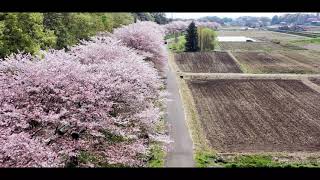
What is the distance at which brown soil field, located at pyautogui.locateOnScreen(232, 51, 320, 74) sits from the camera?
105 ft

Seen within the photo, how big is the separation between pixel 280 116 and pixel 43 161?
42.9ft

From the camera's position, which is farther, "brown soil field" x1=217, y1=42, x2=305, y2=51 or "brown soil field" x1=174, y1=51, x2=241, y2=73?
"brown soil field" x1=217, y1=42, x2=305, y2=51

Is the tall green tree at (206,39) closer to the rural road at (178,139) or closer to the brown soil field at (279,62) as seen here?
the brown soil field at (279,62)

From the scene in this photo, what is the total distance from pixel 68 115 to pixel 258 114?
11664 millimetres

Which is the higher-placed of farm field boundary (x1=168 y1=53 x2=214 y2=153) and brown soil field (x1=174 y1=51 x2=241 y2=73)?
farm field boundary (x1=168 y1=53 x2=214 y2=153)

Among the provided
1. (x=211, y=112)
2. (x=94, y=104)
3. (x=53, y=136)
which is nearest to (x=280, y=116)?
(x=211, y=112)

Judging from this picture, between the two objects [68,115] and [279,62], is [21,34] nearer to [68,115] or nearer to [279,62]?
[68,115]

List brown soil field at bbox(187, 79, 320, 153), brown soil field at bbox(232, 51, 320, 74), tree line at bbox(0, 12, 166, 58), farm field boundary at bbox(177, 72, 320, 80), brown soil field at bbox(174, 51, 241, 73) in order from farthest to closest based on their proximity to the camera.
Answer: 1. brown soil field at bbox(174, 51, 241, 73)
2. brown soil field at bbox(232, 51, 320, 74)
3. farm field boundary at bbox(177, 72, 320, 80)
4. tree line at bbox(0, 12, 166, 58)
5. brown soil field at bbox(187, 79, 320, 153)

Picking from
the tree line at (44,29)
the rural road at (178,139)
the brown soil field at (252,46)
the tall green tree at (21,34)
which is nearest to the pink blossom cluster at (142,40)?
the tree line at (44,29)

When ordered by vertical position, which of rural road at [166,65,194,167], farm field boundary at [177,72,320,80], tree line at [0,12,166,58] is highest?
tree line at [0,12,166,58]

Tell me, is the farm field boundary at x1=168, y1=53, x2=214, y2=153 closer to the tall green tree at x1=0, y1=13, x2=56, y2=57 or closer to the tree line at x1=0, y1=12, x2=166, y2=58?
the tree line at x1=0, y1=12, x2=166, y2=58

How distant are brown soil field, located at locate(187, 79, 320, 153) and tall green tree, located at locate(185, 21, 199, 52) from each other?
18.3 m

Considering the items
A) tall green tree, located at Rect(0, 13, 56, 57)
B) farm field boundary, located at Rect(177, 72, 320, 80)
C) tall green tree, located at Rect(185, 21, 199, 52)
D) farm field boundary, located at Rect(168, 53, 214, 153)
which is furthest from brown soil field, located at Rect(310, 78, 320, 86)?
tall green tree, located at Rect(185, 21, 199, 52)

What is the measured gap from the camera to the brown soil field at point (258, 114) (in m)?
14.9
